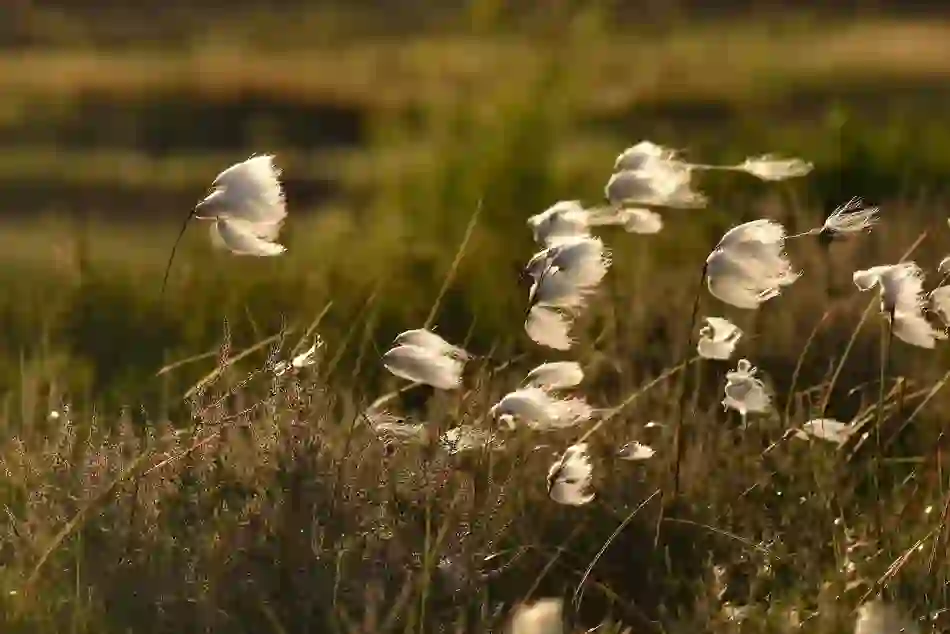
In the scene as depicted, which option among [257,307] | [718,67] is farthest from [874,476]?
[718,67]

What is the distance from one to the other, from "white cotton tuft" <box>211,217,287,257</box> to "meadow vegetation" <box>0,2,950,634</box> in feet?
0.60

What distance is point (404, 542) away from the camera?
2.60 metres

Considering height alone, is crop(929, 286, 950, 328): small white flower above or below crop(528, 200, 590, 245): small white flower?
below

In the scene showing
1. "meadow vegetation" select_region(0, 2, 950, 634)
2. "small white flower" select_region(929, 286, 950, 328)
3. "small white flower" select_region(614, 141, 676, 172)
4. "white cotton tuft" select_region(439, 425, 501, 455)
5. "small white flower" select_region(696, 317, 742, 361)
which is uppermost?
"small white flower" select_region(614, 141, 676, 172)

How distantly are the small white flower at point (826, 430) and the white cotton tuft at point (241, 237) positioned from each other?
3.35ft

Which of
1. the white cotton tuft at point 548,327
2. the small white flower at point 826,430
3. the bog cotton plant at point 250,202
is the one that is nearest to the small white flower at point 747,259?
the white cotton tuft at point 548,327

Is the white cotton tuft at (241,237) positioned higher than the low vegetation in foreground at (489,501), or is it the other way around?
the white cotton tuft at (241,237)

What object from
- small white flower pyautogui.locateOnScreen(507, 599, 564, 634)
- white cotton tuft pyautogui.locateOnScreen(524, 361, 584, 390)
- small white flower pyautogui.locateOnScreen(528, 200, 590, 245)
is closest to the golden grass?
small white flower pyautogui.locateOnScreen(528, 200, 590, 245)

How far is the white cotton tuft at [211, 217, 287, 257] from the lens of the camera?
2.57 meters

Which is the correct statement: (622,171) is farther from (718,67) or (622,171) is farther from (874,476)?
(718,67)

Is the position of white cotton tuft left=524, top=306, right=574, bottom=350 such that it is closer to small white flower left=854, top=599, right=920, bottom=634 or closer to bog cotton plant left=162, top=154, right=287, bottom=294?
bog cotton plant left=162, top=154, right=287, bottom=294

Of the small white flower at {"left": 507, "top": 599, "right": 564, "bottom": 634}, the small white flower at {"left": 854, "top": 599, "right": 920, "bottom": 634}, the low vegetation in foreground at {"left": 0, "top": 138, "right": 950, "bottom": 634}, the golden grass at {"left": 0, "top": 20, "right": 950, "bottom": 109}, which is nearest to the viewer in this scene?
the small white flower at {"left": 507, "top": 599, "right": 564, "bottom": 634}

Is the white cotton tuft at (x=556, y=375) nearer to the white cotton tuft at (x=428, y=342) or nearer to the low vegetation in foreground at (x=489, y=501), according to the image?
the low vegetation in foreground at (x=489, y=501)

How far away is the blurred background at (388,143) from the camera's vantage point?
4785mm
